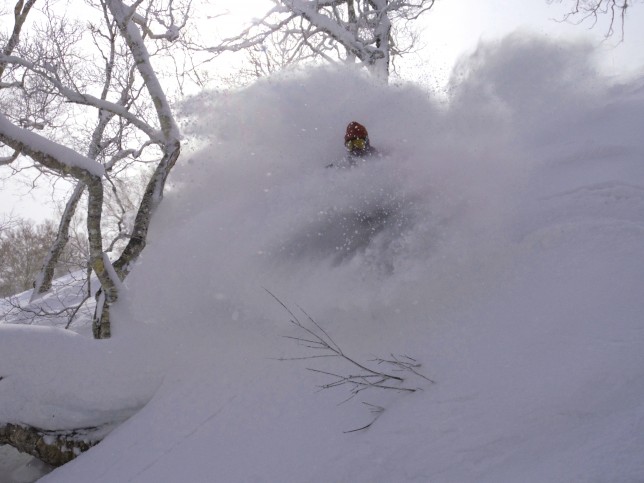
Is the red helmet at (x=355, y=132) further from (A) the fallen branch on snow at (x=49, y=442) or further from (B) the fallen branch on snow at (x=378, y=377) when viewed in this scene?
(A) the fallen branch on snow at (x=49, y=442)

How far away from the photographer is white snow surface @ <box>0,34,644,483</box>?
1968 millimetres

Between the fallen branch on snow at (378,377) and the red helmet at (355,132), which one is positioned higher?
the red helmet at (355,132)

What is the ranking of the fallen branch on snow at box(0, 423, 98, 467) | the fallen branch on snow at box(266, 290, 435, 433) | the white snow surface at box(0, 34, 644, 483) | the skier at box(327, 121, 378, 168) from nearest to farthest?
the white snow surface at box(0, 34, 644, 483) < the fallen branch on snow at box(266, 290, 435, 433) < the fallen branch on snow at box(0, 423, 98, 467) < the skier at box(327, 121, 378, 168)

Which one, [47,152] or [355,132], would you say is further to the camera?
[355,132]

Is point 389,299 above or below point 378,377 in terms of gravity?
above

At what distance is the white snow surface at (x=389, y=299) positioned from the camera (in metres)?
1.97

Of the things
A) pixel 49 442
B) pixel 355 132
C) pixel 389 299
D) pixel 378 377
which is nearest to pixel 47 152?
pixel 49 442

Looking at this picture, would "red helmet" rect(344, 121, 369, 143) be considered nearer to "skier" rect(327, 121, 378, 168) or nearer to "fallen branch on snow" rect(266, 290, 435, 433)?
"skier" rect(327, 121, 378, 168)

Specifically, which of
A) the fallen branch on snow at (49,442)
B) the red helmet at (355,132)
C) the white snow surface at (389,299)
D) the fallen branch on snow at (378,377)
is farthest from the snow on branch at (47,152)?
the fallen branch on snow at (378,377)

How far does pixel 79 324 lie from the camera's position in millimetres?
6324

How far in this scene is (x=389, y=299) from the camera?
326 centimetres

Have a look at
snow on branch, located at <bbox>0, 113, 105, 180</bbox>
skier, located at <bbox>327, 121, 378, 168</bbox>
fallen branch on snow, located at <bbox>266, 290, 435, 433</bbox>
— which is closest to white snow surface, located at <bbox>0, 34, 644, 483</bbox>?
fallen branch on snow, located at <bbox>266, 290, 435, 433</bbox>

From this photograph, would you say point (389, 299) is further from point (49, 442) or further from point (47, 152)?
point (47, 152)

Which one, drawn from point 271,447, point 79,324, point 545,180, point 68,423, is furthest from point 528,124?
point 79,324
